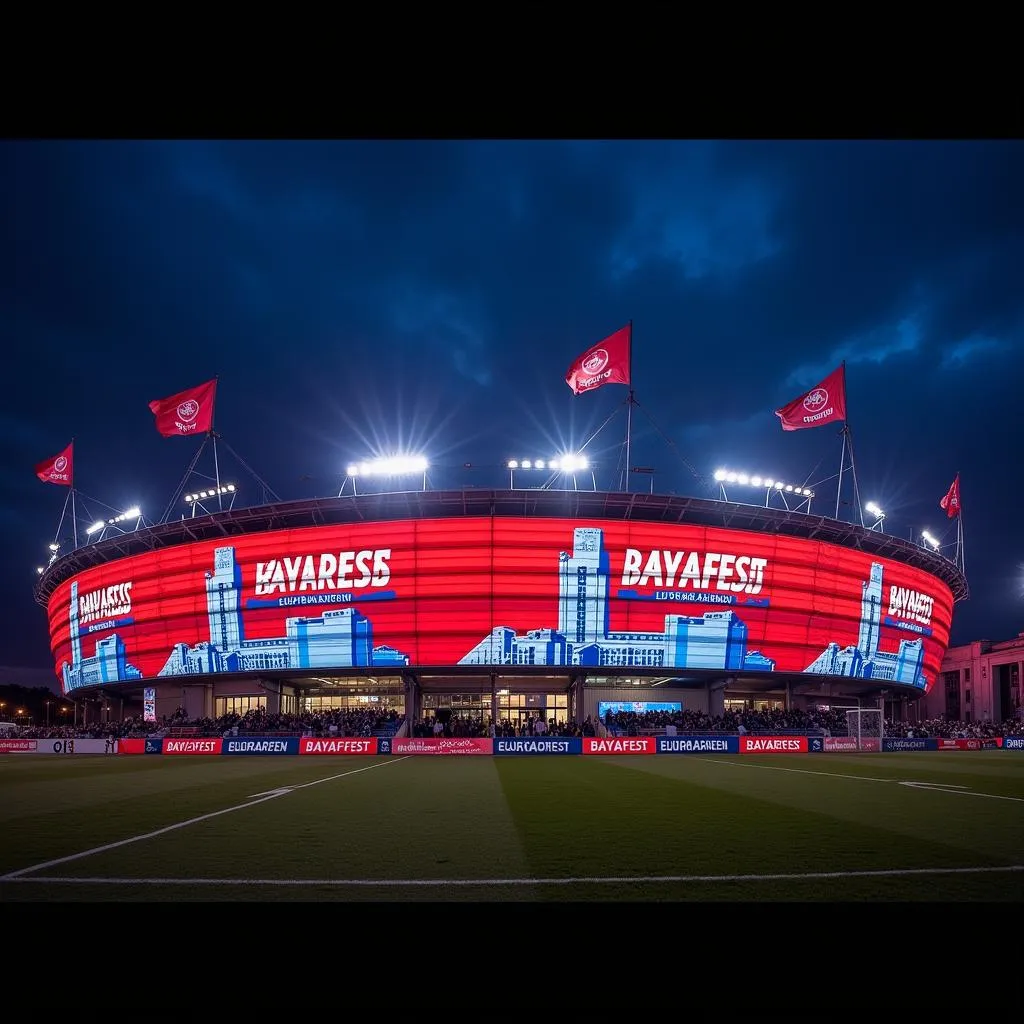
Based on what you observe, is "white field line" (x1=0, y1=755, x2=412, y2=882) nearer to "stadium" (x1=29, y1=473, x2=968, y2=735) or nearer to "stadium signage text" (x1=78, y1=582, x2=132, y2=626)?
"stadium" (x1=29, y1=473, x2=968, y2=735)

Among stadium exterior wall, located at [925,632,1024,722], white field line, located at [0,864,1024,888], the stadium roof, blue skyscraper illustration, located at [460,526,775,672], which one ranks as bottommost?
stadium exterior wall, located at [925,632,1024,722]

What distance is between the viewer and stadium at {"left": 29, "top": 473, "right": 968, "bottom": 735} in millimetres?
52469

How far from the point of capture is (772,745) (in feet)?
133

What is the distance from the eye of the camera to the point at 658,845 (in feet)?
29.9

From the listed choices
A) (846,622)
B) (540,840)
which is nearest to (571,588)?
(846,622)

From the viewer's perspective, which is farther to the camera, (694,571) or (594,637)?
(694,571)

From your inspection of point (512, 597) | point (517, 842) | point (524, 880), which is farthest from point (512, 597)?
point (524, 880)

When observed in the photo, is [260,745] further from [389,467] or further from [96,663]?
[96,663]

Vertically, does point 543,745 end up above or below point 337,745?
above

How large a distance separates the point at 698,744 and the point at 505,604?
58.2 feet

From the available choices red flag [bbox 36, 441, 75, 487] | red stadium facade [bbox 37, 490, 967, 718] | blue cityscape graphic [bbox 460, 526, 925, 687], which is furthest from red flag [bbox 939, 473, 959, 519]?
red flag [bbox 36, 441, 75, 487]

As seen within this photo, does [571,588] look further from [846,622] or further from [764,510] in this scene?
[846,622]

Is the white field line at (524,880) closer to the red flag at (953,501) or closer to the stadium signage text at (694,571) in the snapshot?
the stadium signage text at (694,571)

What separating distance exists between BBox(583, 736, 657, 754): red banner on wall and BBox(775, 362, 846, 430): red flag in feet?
68.5
